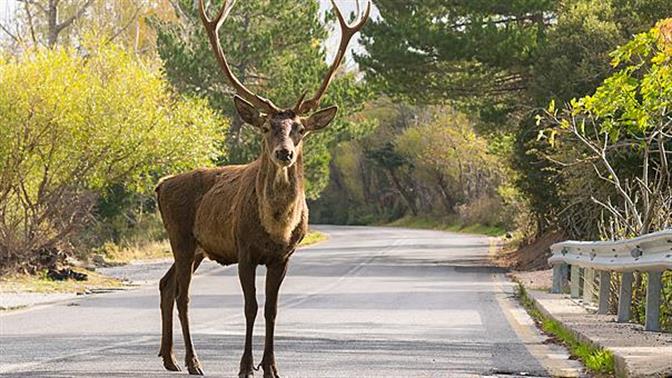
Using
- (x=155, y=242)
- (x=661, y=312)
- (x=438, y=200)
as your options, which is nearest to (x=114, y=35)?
(x=155, y=242)

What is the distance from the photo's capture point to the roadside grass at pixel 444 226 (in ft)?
232

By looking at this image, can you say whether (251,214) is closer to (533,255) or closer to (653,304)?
(653,304)

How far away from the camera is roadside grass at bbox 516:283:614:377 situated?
11078 millimetres

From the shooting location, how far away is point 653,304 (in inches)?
500

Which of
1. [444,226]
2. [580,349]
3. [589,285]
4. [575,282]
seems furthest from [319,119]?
[444,226]

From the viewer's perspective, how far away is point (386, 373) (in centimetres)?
1095

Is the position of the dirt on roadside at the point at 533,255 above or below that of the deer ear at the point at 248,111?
below

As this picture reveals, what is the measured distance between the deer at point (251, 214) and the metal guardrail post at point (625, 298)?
167 inches

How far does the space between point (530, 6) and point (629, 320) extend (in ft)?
73.2

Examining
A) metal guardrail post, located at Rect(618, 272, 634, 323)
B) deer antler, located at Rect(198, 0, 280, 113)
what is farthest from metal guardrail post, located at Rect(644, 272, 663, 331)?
deer antler, located at Rect(198, 0, 280, 113)

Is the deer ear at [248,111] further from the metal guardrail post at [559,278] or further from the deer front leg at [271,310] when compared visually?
the metal guardrail post at [559,278]

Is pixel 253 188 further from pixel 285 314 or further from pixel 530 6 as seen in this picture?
pixel 530 6

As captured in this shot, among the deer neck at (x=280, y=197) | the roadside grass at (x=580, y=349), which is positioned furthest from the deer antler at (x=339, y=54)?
the roadside grass at (x=580, y=349)

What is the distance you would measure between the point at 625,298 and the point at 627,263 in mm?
863
